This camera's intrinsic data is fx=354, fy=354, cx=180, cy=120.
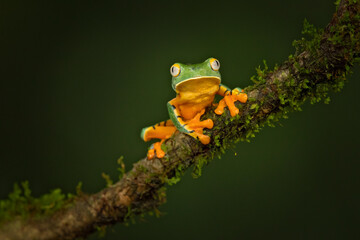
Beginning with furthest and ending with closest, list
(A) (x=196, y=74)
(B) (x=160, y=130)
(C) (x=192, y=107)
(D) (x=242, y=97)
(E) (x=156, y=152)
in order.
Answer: (B) (x=160, y=130), (C) (x=192, y=107), (A) (x=196, y=74), (E) (x=156, y=152), (D) (x=242, y=97)

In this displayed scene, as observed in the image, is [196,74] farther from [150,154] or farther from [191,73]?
[150,154]

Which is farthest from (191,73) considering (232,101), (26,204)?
(26,204)

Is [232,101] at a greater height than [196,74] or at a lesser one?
lesser

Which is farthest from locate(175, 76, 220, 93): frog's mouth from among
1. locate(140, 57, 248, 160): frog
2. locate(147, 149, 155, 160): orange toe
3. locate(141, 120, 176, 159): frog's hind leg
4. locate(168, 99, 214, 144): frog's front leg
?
locate(147, 149, 155, 160): orange toe

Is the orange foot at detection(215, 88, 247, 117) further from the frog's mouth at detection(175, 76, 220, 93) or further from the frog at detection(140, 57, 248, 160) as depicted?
the frog's mouth at detection(175, 76, 220, 93)

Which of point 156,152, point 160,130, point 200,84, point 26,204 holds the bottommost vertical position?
point 26,204

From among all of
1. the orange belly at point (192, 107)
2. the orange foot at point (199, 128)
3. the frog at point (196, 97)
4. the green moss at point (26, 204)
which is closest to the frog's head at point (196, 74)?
the frog at point (196, 97)

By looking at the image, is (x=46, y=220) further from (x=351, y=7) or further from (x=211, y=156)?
(x=351, y=7)

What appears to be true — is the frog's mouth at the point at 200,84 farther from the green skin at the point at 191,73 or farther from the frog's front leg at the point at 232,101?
the frog's front leg at the point at 232,101
